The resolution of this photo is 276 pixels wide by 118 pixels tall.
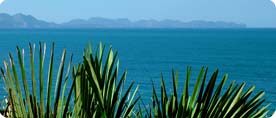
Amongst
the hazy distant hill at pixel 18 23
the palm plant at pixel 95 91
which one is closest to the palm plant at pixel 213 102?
the palm plant at pixel 95 91

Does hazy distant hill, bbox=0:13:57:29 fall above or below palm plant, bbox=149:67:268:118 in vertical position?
below

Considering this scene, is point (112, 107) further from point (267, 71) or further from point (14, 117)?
point (267, 71)

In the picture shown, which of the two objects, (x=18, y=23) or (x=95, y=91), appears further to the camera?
(x=18, y=23)

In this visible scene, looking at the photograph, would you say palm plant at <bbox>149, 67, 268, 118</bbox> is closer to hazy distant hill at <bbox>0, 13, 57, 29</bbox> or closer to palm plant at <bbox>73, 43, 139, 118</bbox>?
palm plant at <bbox>73, 43, 139, 118</bbox>

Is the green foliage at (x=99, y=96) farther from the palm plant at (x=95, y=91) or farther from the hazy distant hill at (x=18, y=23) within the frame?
the hazy distant hill at (x=18, y=23)

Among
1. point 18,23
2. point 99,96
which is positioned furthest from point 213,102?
point 18,23

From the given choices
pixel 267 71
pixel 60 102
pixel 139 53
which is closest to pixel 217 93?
pixel 60 102

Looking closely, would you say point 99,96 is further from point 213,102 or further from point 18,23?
point 18,23

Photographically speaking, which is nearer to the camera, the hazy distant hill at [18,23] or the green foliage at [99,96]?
the green foliage at [99,96]

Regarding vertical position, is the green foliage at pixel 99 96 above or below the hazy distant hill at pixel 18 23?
above

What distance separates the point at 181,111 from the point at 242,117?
0.13m

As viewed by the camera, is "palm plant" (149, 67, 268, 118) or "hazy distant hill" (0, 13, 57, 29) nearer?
"palm plant" (149, 67, 268, 118)

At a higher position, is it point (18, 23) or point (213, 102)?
point (213, 102)

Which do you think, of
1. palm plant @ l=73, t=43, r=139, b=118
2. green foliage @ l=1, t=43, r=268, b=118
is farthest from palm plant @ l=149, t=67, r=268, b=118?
palm plant @ l=73, t=43, r=139, b=118
